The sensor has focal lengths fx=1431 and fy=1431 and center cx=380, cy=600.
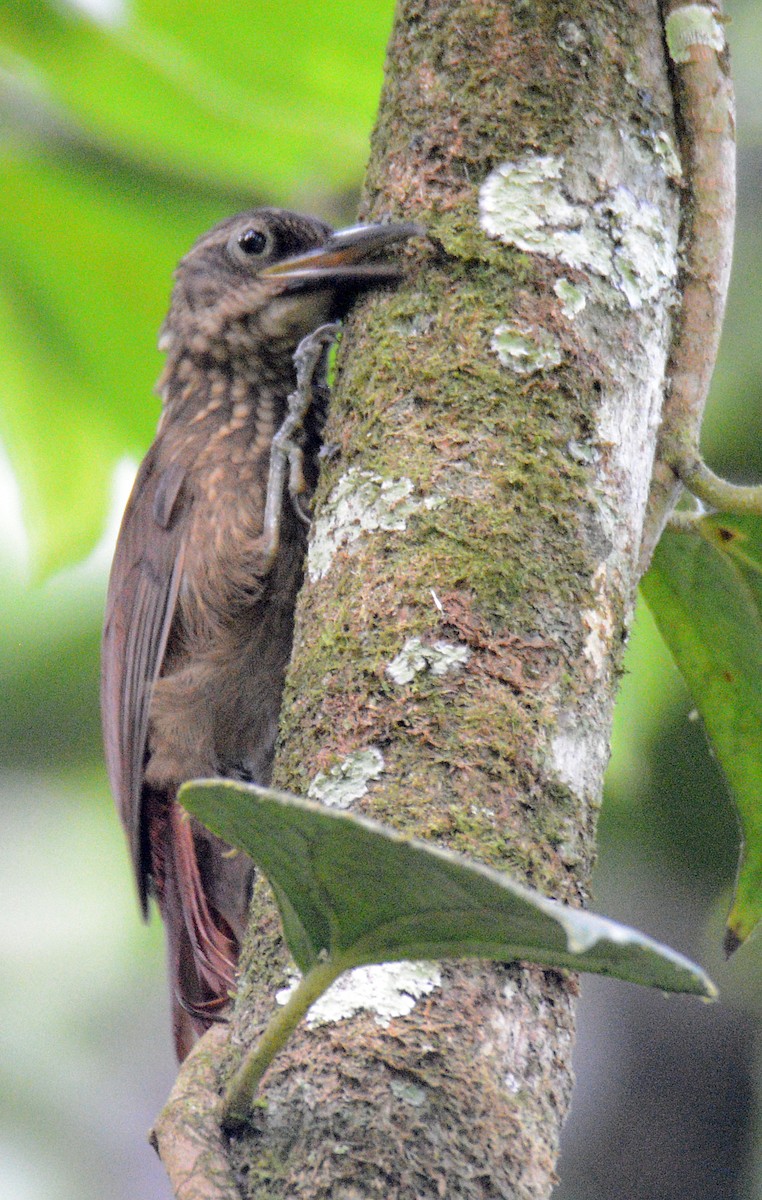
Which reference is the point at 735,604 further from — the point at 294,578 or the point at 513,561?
the point at 294,578

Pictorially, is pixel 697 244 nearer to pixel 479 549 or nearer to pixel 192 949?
pixel 479 549

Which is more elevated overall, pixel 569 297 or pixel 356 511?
pixel 569 297

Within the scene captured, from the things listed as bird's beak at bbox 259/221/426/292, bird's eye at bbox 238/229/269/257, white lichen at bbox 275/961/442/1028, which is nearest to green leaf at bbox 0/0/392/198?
bird's eye at bbox 238/229/269/257

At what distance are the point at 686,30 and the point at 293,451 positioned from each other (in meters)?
1.00

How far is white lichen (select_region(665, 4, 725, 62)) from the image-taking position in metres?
1.97

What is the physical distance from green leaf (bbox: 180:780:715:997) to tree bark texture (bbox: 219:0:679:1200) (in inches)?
7.2

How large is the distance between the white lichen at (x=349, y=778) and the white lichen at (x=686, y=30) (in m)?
1.12

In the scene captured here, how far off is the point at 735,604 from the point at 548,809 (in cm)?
79

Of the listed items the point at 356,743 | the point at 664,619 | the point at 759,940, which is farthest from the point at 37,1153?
the point at 356,743

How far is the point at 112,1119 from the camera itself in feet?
15.9

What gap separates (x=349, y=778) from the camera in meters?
1.45

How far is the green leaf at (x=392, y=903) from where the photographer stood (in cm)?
99

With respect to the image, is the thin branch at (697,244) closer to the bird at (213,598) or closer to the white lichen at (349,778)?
the white lichen at (349,778)

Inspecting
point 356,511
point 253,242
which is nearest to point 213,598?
point 253,242
